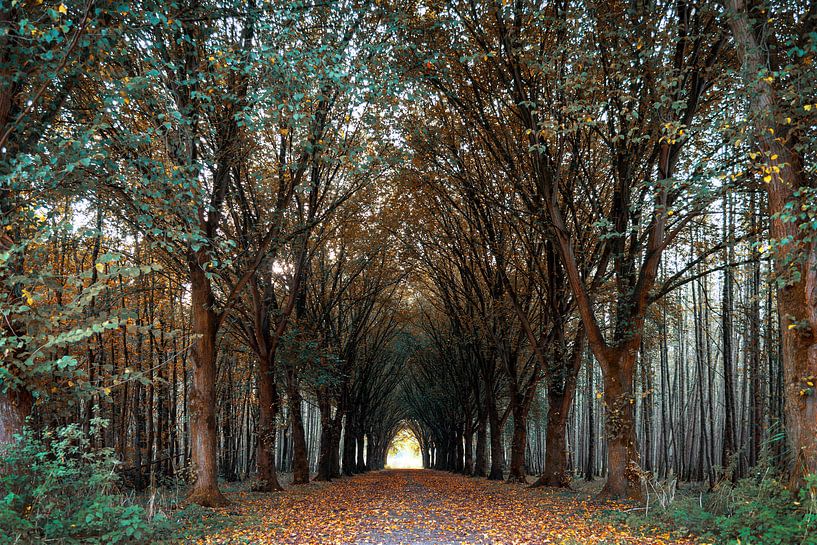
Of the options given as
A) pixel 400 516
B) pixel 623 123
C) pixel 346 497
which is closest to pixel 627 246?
pixel 623 123

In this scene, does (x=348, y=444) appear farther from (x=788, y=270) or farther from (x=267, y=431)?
(x=788, y=270)

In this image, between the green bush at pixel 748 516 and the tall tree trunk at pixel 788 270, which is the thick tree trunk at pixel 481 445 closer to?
the green bush at pixel 748 516

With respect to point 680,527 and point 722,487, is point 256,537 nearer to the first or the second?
point 680,527

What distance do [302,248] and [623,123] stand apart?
7691 millimetres

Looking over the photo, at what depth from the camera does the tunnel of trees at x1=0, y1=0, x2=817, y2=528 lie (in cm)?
546

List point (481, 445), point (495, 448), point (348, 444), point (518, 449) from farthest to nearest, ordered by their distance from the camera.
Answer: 1. point (348, 444)
2. point (481, 445)
3. point (495, 448)
4. point (518, 449)

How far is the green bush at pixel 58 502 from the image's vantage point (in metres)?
4.80

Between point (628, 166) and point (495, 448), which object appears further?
point (495, 448)

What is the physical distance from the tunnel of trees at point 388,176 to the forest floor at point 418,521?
4.58 feet

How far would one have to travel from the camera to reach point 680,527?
21.6 ft

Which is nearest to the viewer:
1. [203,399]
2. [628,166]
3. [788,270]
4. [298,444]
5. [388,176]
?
[788,270]

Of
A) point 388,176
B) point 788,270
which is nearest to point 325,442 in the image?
point 388,176

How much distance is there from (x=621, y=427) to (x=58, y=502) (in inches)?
346

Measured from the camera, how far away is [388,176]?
14.9m
